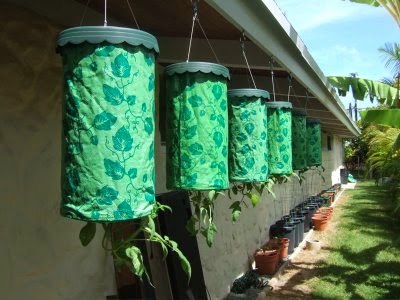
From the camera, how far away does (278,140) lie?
98.5 inches

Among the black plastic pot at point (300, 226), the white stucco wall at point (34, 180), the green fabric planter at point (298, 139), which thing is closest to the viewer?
the white stucco wall at point (34, 180)

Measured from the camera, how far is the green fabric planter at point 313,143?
3.92 metres

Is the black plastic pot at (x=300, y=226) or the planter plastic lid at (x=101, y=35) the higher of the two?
the planter plastic lid at (x=101, y=35)

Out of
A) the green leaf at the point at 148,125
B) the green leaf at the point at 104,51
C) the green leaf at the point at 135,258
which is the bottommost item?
the green leaf at the point at 135,258

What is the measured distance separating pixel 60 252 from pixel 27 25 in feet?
3.97

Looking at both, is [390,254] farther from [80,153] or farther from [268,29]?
[80,153]

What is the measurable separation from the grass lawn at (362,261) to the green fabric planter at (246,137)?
157 inches

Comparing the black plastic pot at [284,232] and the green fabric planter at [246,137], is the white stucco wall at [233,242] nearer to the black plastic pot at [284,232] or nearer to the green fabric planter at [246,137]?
the black plastic pot at [284,232]

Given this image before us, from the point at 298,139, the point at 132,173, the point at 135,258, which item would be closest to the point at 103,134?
the point at 132,173

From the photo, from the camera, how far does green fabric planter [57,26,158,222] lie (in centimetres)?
114

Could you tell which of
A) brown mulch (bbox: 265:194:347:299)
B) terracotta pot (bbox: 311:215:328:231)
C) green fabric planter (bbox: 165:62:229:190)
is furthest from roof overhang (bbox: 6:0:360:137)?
terracotta pot (bbox: 311:215:328:231)

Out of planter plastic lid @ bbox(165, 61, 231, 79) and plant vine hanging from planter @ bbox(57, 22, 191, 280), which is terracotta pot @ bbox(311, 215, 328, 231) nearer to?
planter plastic lid @ bbox(165, 61, 231, 79)

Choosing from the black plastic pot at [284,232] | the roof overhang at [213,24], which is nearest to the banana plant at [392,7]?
the roof overhang at [213,24]

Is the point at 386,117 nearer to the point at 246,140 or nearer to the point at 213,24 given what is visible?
the point at 213,24
